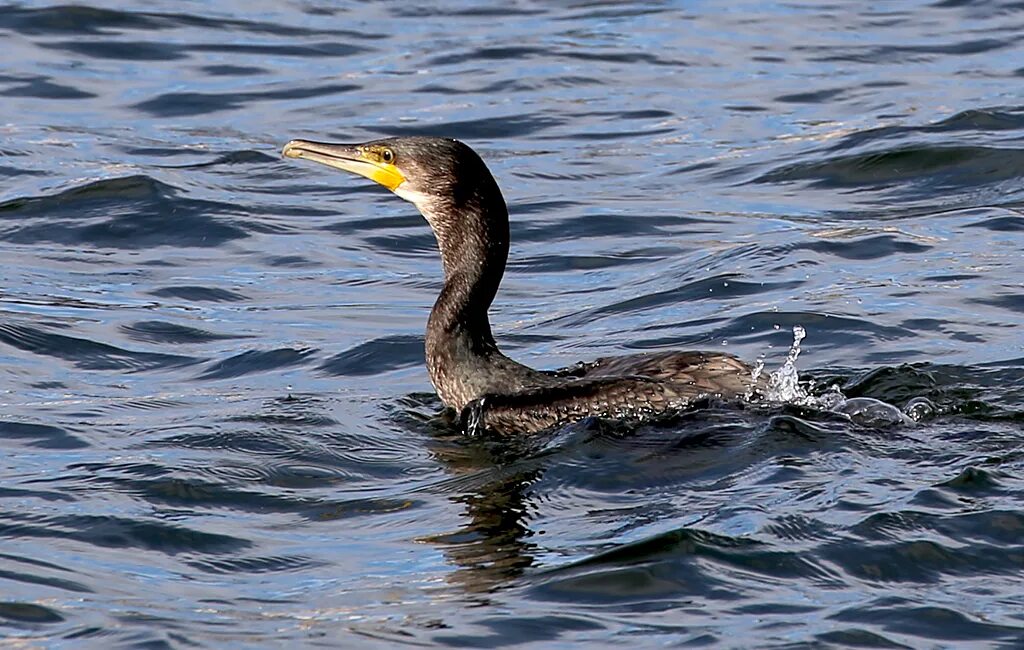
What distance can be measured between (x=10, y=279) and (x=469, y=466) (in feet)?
15.4

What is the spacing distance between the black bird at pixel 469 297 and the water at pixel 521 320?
251 millimetres

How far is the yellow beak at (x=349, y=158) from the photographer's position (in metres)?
9.25

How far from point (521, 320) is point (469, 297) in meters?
2.09

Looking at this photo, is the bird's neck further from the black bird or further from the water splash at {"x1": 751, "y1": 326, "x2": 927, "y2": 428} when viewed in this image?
the water splash at {"x1": 751, "y1": 326, "x2": 927, "y2": 428}

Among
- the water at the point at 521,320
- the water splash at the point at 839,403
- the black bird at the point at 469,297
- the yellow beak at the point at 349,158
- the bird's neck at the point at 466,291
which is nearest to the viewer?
the water at the point at 521,320

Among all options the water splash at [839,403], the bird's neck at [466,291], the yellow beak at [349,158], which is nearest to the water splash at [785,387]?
the water splash at [839,403]

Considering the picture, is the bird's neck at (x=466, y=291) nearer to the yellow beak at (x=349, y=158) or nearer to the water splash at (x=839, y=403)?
the yellow beak at (x=349, y=158)

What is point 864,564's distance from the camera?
6.75m

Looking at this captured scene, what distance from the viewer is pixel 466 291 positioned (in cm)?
913

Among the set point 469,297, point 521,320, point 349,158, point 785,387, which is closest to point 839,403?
point 785,387

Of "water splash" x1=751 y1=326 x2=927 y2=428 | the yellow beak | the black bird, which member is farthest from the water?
the yellow beak

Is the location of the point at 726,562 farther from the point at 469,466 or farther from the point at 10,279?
the point at 10,279

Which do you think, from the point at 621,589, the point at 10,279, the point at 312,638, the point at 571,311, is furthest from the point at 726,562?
the point at 10,279

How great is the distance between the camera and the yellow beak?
9250 millimetres
